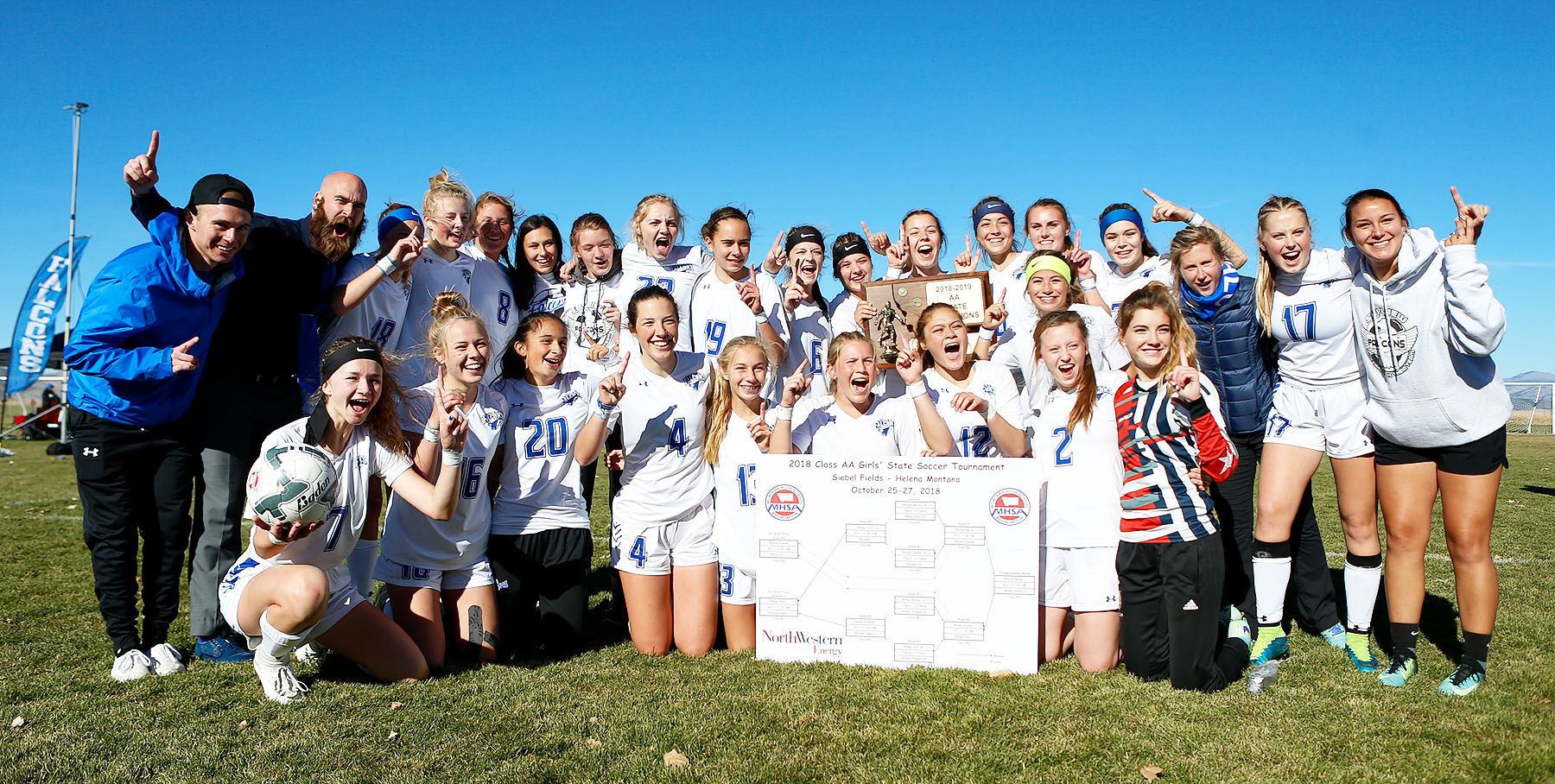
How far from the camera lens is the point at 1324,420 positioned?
4484 millimetres

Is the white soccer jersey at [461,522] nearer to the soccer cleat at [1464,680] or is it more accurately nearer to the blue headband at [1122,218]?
the blue headband at [1122,218]

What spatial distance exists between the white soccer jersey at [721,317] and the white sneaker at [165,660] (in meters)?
3.34

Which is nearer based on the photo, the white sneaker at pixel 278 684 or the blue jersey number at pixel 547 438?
the white sneaker at pixel 278 684

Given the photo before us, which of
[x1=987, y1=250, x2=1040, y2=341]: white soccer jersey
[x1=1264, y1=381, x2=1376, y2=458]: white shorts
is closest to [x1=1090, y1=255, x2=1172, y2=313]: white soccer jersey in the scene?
[x1=987, y1=250, x2=1040, y2=341]: white soccer jersey

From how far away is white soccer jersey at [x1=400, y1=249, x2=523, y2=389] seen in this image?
17.6 feet

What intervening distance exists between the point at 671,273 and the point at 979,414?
2515 mm

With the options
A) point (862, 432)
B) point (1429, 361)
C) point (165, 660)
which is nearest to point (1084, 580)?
point (862, 432)

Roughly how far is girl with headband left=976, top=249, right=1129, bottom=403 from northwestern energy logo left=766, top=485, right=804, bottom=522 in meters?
1.55

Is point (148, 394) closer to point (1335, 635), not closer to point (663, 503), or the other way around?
point (663, 503)

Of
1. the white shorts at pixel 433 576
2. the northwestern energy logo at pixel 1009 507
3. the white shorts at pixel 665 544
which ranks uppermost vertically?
the northwestern energy logo at pixel 1009 507

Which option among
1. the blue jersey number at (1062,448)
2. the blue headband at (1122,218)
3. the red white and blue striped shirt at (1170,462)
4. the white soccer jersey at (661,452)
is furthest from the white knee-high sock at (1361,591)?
the white soccer jersey at (661,452)

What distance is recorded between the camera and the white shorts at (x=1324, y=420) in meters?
4.41

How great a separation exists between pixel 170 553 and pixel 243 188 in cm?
189

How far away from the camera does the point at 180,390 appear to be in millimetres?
4250
